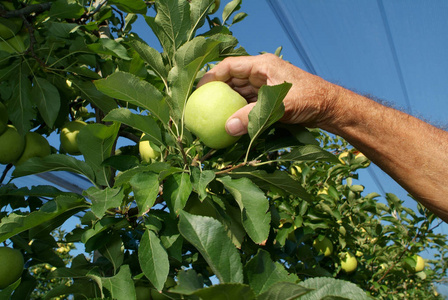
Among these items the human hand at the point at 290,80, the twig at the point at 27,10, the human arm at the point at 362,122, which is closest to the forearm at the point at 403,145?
the human arm at the point at 362,122

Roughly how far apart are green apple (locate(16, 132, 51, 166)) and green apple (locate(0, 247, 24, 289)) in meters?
0.31

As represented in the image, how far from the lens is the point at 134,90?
636 mm

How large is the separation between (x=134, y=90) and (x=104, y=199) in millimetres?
206

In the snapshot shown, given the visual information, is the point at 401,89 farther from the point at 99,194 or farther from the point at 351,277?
the point at 99,194

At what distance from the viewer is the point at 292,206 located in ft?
5.11

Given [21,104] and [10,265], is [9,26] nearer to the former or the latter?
[21,104]

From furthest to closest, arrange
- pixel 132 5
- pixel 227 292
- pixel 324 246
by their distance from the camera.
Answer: pixel 324 246
pixel 132 5
pixel 227 292

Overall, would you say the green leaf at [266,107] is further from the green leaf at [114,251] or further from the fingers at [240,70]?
the green leaf at [114,251]

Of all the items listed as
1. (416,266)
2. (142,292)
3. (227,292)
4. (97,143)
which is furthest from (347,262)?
(227,292)

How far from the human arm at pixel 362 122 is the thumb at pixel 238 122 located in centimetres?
12

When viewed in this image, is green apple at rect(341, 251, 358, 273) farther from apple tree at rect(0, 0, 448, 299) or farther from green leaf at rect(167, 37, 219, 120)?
green leaf at rect(167, 37, 219, 120)

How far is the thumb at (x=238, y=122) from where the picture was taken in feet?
2.27

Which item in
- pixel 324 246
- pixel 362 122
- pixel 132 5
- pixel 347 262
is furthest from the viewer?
pixel 347 262

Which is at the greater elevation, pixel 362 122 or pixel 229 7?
pixel 229 7
